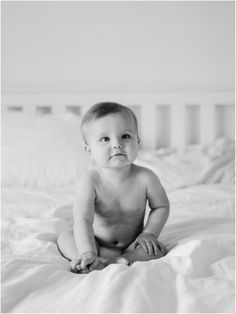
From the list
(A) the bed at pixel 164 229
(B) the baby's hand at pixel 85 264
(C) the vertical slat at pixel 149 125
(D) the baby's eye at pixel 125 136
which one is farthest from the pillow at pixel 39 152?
(B) the baby's hand at pixel 85 264

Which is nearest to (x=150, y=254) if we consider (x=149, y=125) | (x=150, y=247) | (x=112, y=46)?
(x=150, y=247)

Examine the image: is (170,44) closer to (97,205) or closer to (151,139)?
(151,139)

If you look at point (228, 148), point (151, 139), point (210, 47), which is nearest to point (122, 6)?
point (210, 47)

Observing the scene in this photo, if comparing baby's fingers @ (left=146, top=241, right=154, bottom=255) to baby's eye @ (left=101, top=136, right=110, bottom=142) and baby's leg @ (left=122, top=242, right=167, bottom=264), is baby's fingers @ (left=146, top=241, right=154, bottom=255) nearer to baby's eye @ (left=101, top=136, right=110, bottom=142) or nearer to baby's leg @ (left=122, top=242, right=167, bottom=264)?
baby's leg @ (left=122, top=242, right=167, bottom=264)

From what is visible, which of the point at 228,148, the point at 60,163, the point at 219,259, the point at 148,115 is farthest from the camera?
the point at 148,115

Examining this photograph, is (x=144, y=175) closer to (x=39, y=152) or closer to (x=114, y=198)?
(x=114, y=198)

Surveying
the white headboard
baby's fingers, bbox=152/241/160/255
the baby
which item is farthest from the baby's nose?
the white headboard

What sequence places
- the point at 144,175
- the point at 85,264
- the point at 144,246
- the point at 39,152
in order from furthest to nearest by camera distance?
the point at 39,152 → the point at 144,175 → the point at 144,246 → the point at 85,264

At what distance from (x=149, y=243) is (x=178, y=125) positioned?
1509 millimetres

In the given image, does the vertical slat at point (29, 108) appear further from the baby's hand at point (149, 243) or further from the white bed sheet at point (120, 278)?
the baby's hand at point (149, 243)

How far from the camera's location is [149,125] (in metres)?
2.20

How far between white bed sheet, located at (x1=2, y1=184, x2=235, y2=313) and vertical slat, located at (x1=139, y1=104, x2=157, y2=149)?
1296mm

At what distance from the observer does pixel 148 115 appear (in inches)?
86.2

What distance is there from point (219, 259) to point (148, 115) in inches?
62.0
